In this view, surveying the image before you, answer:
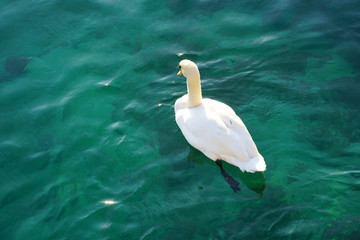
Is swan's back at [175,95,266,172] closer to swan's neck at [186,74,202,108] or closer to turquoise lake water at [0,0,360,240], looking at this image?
swan's neck at [186,74,202,108]

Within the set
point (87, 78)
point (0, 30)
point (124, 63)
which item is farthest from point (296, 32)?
point (0, 30)

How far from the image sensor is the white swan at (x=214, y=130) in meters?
6.66

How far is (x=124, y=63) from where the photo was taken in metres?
9.56

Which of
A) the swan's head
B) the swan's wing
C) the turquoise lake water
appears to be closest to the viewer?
the turquoise lake water

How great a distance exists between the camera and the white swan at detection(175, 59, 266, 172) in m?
6.66

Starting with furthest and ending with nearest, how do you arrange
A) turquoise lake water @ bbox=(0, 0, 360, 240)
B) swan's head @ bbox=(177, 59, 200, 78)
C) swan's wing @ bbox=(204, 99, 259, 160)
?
swan's head @ bbox=(177, 59, 200, 78) → swan's wing @ bbox=(204, 99, 259, 160) → turquoise lake water @ bbox=(0, 0, 360, 240)

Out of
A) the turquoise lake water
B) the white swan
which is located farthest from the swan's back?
the turquoise lake water

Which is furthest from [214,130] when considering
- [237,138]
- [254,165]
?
[254,165]

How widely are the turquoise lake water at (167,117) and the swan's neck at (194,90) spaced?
2.37ft

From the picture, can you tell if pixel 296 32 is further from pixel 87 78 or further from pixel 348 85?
pixel 87 78

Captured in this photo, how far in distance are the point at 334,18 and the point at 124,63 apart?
4.64 m

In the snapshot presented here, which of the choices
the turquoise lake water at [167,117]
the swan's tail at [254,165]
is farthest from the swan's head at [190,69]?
the swan's tail at [254,165]

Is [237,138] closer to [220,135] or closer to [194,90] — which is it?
[220,135]

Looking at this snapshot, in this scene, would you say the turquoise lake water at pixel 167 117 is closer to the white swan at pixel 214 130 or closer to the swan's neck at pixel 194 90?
the white swan at pixel 214 130
